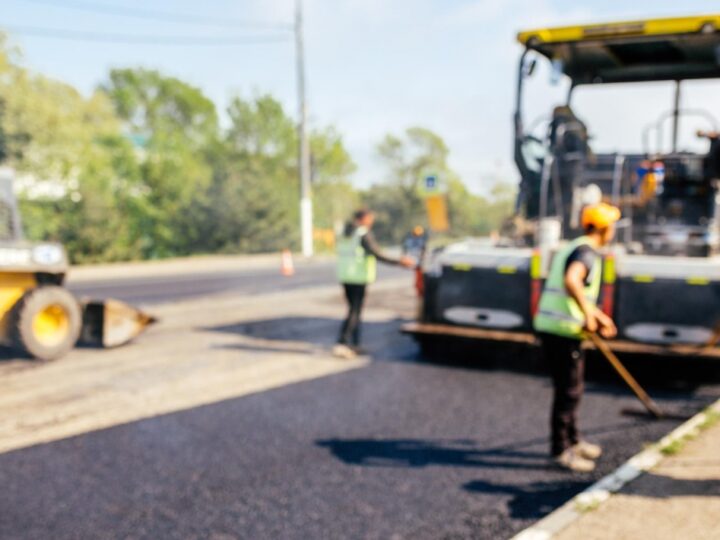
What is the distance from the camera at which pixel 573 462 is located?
169 inches

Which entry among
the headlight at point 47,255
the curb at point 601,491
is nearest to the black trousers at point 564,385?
the curb at point 601,491

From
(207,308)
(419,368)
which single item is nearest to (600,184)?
(419,368)

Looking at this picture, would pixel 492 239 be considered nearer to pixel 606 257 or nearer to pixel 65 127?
pixel 606 257

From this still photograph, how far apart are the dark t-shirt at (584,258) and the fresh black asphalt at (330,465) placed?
1255 millimetres

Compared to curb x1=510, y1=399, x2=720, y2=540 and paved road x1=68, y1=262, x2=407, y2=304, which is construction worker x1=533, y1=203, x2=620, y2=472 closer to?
curb x1=510, y1=399, x2=720, y2=540

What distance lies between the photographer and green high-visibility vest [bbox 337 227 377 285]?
746cm

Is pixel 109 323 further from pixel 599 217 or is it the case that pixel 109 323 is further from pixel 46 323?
pixel 599 217

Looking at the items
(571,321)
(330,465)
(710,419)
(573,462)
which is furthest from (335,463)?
(710,419)

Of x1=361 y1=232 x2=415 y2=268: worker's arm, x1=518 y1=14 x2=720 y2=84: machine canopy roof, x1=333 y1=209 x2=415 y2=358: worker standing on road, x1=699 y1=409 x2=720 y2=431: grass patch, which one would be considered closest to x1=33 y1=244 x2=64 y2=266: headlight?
x1=333 y1=209 x2=415 y2=358: worker standing on road

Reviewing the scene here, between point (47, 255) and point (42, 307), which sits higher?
point (47, 255)

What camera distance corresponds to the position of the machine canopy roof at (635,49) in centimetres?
613

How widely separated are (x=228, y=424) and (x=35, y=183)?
72.6ft

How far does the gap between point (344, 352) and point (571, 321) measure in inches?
140

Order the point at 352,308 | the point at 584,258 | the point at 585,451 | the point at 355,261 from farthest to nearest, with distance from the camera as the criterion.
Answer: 1. the point at 352,308
2. the point at 355,261
3. the point at 585,451
4. the point at 584,258
